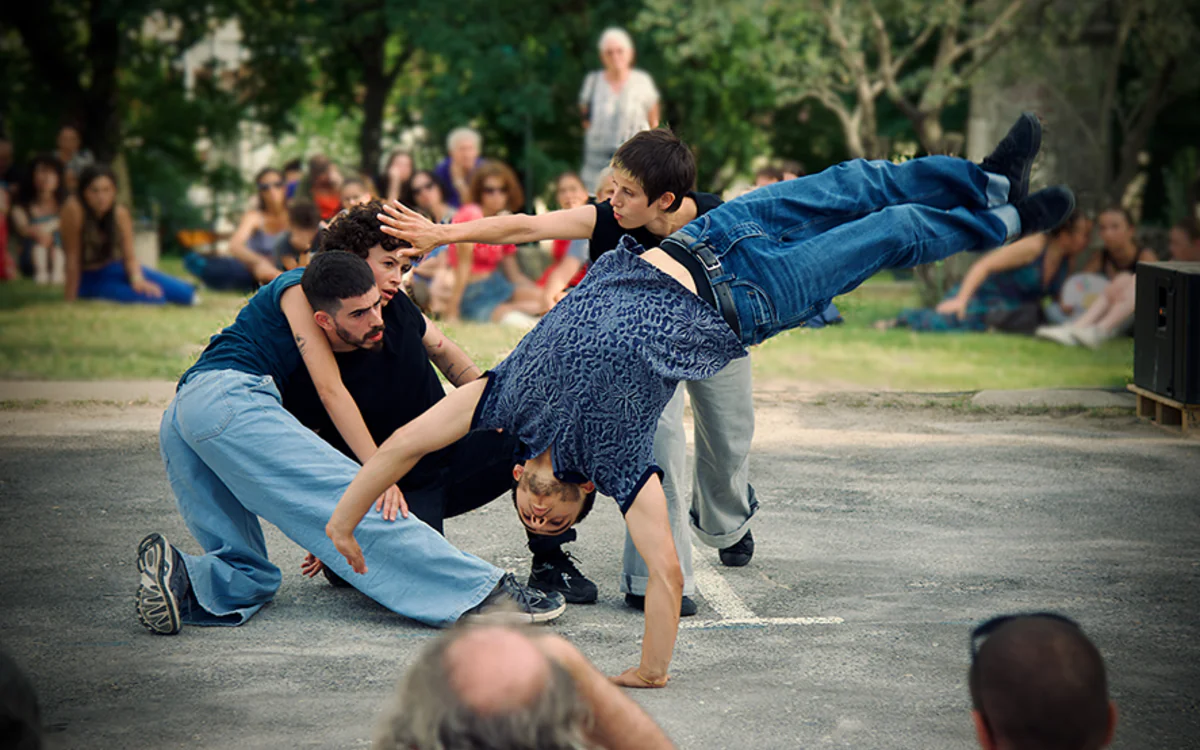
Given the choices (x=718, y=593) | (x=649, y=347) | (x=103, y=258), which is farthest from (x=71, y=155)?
(x=649, y=347)

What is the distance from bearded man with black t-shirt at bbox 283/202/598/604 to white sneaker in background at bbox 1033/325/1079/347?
851 centimetres

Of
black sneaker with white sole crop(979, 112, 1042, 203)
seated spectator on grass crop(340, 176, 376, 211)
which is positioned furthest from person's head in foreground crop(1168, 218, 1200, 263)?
black sneaker with white sole crop(979, 112, 1042, 203)

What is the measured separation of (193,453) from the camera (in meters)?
5.01

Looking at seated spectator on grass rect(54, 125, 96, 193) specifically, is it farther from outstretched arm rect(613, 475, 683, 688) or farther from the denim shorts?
outstretched arm rect(613, 475, 683, 688)

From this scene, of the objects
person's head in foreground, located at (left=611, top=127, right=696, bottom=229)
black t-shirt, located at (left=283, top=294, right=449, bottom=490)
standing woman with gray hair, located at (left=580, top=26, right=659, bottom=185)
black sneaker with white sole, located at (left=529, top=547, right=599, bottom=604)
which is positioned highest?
standing woman with gray hair, located at (left=580, top=26, right=659, bottom=185)

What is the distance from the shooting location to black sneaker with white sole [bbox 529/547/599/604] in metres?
5.25

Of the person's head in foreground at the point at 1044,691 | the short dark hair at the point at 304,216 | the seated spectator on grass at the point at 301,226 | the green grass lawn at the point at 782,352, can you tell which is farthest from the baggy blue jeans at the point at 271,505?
the short dark hair at the point at 304,216

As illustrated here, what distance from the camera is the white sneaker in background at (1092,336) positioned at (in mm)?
12617

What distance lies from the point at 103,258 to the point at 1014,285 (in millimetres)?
9294

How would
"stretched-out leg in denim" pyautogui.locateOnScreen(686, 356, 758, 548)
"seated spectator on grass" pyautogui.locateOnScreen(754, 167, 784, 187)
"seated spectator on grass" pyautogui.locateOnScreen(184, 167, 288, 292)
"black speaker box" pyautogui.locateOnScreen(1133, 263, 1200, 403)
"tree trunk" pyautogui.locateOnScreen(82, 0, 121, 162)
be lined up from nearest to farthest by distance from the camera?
"stretched-out leg in denim" pyautogui.locateOnScreen(686, 356, 758, 548) < "black speaker box" pyautogui.locateOnScreen(1133, 263, 1200, 403) < "seated spectator on grass" pyautogui.locateOnScreen(754, 167, 784, 187) < "seated spectator on grass" pyautogui.locateOnScreen(184, 167, 288, 292) < "tree trunk" pyautogui.locateOnScreen(82, 0, 121, 162)

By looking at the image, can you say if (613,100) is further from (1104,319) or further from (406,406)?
(406,406)

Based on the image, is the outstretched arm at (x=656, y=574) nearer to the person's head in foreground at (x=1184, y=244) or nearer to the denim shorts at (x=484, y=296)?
the denim shorts at (x=484, y=296)

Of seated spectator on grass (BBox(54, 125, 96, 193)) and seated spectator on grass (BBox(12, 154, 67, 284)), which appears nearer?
seated spectator on grass (BBox(54, 125, 96, 193))

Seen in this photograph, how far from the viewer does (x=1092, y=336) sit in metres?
12.6
